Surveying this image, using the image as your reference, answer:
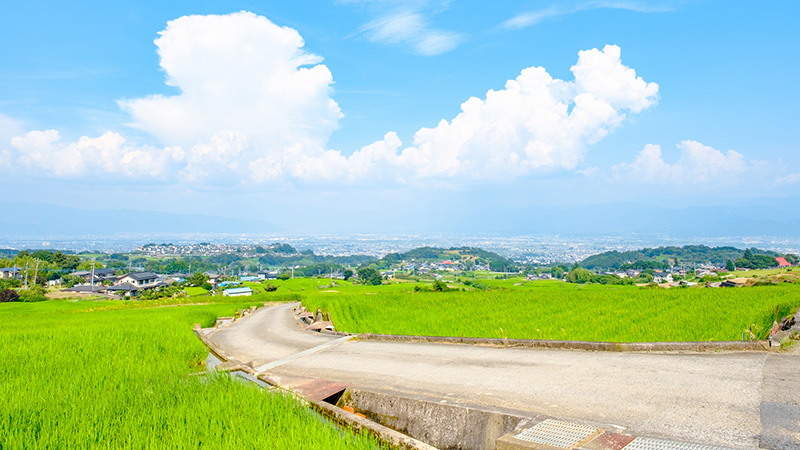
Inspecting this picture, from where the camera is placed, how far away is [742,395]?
5.53 metres

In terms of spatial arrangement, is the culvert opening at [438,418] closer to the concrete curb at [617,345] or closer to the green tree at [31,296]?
the concrete curb at [617,345]

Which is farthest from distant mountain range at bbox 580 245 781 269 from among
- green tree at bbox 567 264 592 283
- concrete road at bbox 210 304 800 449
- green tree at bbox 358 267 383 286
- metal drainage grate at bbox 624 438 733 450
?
metal drainage grate at bbox 624 438 733 450

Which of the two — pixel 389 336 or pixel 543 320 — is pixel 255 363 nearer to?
pixel 389 336

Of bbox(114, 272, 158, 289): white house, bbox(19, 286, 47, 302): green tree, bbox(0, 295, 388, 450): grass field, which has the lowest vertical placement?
bbox(114, 272, 158, 289): white house

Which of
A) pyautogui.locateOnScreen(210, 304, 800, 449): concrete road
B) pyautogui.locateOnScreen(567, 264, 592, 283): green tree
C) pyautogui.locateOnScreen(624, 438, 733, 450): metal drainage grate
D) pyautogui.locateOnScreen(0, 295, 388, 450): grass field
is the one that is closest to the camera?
pyautogui.locateOnScreen(624, 438, 733, 450): metal drainage grate

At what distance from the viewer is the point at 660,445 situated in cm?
424

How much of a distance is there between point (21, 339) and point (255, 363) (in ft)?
22.2

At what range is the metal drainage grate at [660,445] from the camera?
4156 millimetres

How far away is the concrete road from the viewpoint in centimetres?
475

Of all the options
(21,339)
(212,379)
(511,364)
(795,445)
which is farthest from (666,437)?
(21,339)

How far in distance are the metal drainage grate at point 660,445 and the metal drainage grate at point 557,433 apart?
16.0 inches

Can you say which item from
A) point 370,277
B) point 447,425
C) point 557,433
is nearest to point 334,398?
point 447,425

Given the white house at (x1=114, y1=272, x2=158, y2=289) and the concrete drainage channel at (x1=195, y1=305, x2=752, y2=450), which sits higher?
the concrete drainage channel at (x1=195, y1=305, x2=752, y2=450)

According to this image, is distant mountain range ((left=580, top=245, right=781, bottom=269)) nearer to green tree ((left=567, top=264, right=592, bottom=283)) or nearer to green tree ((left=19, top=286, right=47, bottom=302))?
green tree ((left=567, top=264, right=592, bottom=283))
